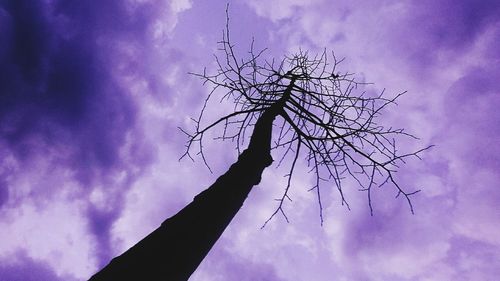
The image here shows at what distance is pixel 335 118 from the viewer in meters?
4.28

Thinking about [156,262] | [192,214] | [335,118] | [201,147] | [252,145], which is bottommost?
[156,262]

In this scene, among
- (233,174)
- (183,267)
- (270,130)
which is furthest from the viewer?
(270,130)

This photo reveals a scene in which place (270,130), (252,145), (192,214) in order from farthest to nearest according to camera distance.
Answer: (270,130)
(252,145)
(192,214)

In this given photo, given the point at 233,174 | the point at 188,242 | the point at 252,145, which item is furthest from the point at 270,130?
the point at 188,242

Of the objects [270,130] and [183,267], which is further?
[270,130]

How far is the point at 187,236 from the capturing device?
187 cm

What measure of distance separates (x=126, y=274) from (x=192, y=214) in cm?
56

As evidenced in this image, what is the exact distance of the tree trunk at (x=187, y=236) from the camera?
64.0 inches

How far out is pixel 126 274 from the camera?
1.58 meters

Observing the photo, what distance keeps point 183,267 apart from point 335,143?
278cm

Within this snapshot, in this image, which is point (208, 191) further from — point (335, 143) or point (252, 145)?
point (335, 143)

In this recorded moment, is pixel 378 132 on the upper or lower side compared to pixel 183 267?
upper

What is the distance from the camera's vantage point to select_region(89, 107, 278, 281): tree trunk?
162 centimetres

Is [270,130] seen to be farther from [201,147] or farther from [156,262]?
[156,262]
